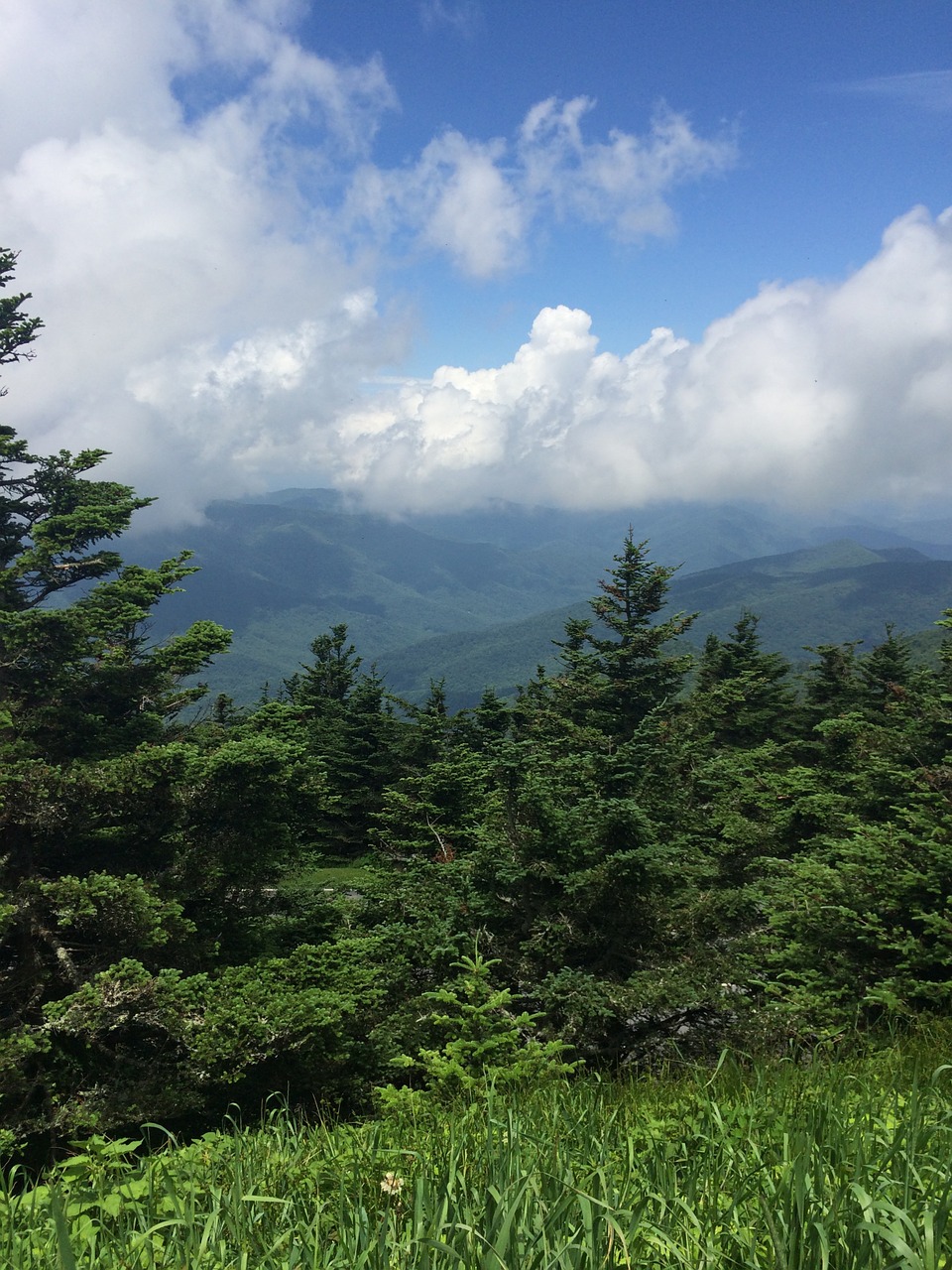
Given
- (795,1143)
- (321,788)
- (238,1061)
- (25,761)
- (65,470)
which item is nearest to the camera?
(795,1143)

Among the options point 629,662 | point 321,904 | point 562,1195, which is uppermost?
point 562,1195

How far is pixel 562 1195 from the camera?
1.93 meters

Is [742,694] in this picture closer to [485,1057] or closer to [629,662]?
[629,662]

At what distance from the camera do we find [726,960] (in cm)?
1059

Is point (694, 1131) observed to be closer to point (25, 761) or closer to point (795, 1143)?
point (795, 1143)

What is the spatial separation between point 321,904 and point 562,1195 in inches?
567

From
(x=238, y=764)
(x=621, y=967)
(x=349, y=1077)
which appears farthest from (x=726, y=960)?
(x=238, y=764)

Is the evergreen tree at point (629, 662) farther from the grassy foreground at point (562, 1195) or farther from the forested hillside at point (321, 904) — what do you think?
the grassy foreground at point (562, 1195)

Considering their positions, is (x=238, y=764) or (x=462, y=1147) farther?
(x=238, y=764)

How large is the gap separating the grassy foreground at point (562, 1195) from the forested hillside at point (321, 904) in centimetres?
279

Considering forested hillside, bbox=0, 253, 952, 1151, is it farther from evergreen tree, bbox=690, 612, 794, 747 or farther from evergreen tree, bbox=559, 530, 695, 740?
evergreen tree, bbox=690, 612, 794, 747

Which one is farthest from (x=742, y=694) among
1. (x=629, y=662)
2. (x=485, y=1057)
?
(x=485, y=1057)

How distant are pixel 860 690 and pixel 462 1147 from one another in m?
33.0

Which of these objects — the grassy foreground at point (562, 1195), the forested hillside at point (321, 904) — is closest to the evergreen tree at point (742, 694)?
the forested hillside at point (321, 904)
